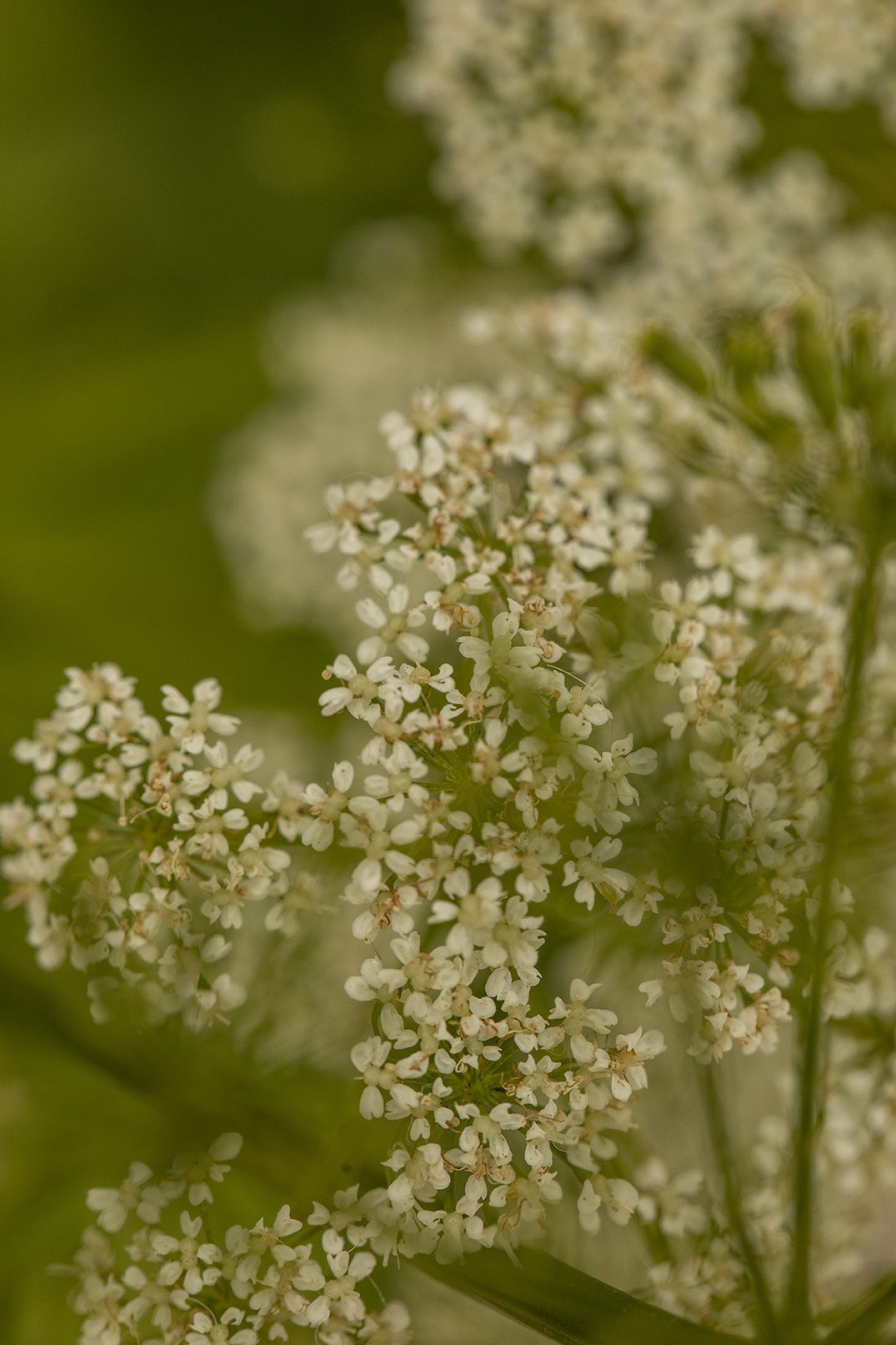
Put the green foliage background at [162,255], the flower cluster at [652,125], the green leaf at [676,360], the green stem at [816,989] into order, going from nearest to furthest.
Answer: the green stem at [816,989]
the green leaf at [676,360]
the flower cluster at [652,125]
the green foliage background at [162,255]

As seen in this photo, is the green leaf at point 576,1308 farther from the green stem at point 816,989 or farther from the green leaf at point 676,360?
the green leaf at point 676,360

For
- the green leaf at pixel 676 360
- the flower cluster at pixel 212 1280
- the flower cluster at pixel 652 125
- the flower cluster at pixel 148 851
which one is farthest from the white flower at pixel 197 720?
the flower cluster at pixel 652 125

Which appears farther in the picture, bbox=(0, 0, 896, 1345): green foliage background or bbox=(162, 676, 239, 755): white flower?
bbox=(0, 0, 896, 1345): green foliage background

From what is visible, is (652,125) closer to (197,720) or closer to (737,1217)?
(197,720)

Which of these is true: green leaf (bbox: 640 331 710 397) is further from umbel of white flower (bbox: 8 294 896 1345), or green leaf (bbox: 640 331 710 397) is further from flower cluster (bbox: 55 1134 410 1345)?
flower cluster (bbox: 55 1134 410 1345)

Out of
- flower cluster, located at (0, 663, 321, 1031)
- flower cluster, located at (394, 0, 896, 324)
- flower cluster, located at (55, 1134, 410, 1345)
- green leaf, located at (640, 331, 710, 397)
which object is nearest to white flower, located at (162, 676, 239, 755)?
flower cluster, located at (0, 663, 321, 1031)

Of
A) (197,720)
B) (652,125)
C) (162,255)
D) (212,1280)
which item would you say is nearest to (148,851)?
(197,720)

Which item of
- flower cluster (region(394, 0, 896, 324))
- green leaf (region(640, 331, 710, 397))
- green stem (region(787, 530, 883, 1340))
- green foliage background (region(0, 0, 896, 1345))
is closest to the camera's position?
green stem (region(787, 530, 883, 1340))
